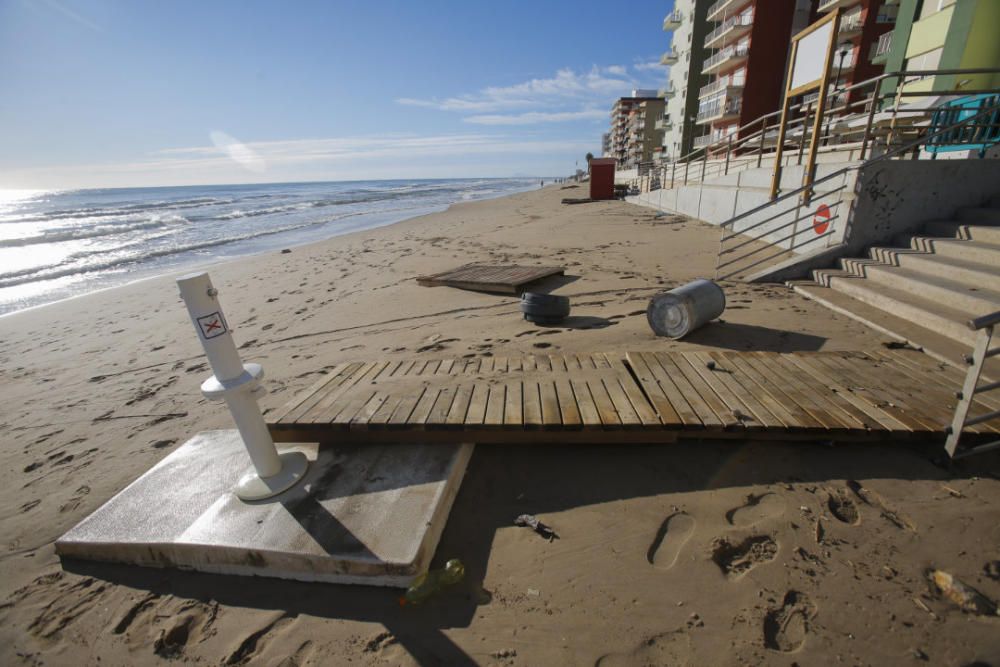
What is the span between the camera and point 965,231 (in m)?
5.54

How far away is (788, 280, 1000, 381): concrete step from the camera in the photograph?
3.82 metres

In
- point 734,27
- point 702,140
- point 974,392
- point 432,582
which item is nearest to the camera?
point 432,582

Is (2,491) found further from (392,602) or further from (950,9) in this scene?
(950,9)

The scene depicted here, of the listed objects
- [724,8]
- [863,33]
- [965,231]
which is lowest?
[965,231]

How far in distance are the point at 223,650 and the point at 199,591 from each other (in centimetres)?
49

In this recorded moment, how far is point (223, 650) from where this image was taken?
214 cm

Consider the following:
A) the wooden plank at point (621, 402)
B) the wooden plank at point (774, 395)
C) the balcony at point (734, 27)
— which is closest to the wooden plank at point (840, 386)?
the wooden plank at point (774, 395)

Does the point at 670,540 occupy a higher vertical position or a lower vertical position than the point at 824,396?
lower

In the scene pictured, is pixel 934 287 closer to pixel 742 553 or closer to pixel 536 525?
pixel 742 553

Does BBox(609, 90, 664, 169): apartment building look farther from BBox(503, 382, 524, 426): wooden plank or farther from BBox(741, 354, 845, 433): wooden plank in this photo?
BBox(503, 382, 524, 426): wooden plank

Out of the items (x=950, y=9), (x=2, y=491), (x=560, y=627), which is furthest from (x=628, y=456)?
(x=950, y=9)

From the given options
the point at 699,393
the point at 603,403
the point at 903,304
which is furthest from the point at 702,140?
the point at 603,403

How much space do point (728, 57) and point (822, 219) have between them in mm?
37736

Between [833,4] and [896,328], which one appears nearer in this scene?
[896,328]
